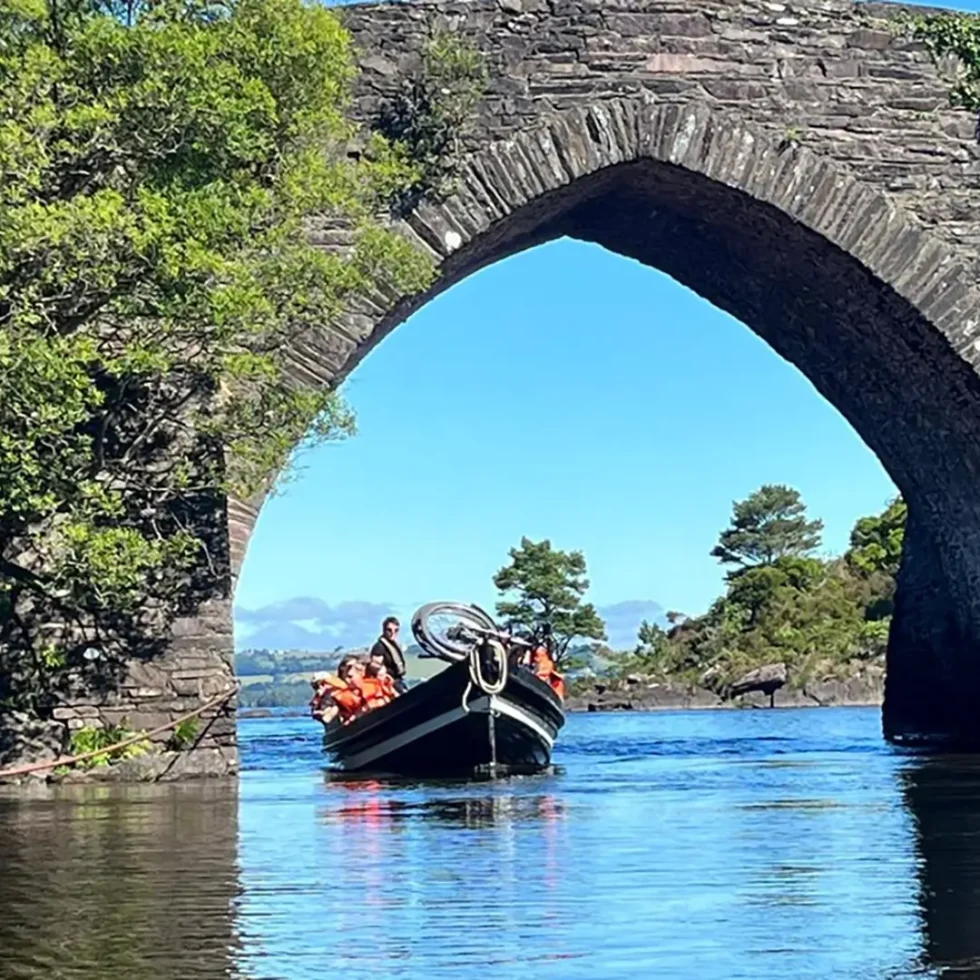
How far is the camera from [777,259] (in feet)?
57.9

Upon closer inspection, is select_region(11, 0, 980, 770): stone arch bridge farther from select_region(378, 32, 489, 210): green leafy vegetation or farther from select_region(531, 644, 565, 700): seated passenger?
select_region(531, 644, 565, 700): seated passenger

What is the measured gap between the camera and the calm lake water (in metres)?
5.37

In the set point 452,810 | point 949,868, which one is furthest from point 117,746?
point 949,868

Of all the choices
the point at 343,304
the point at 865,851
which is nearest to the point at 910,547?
the point at 343,304

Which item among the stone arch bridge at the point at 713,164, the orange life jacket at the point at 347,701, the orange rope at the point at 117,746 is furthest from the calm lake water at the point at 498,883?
the stone arch bridge at the point at 713,164

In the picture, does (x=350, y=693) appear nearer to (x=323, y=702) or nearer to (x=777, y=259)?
(x=323, y=702)

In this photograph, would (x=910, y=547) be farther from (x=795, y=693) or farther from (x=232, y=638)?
(x=795, y=693)

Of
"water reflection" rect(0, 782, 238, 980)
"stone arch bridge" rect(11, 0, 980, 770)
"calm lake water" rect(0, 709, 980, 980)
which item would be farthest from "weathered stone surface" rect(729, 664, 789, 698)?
"water reflection" rect(0, 782, 238, 980)

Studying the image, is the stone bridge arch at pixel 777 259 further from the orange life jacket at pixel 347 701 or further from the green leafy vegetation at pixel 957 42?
the orange life jacket at pixel 347 701

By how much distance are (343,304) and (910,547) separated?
26.7ft

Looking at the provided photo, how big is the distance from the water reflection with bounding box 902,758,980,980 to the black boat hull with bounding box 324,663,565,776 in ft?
11.1

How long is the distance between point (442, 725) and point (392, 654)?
225cm

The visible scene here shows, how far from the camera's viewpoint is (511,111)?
1616 cm

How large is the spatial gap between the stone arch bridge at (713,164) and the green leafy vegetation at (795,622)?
116 ft
